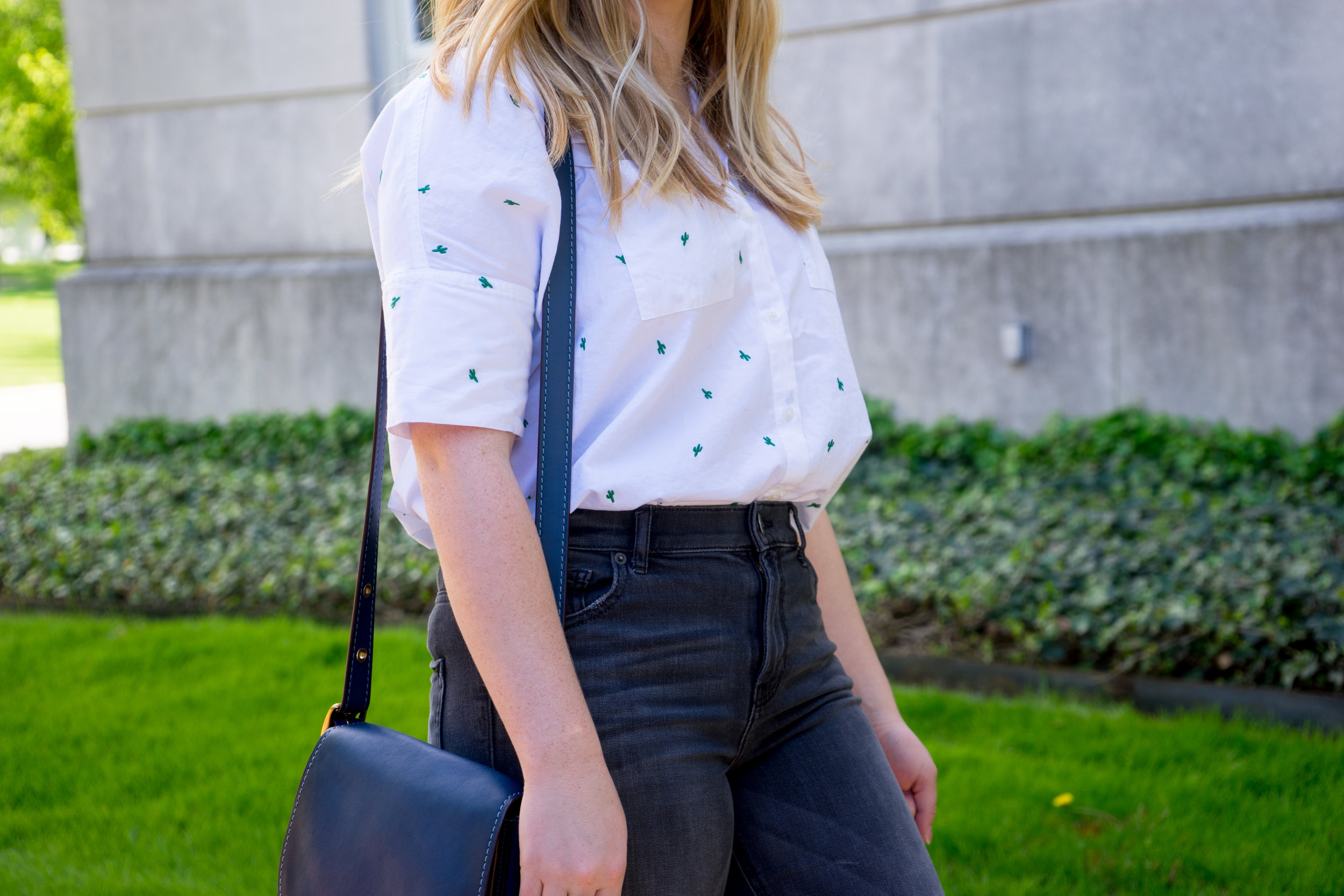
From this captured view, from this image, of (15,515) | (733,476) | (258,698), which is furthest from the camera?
(15,515)

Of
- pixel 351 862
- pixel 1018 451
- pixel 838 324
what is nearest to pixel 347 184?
pixel 838 324

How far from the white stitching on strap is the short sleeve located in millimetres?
384

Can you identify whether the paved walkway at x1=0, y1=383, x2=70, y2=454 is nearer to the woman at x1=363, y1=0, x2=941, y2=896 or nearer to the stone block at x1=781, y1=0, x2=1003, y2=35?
the stone block at x1=781, y1=0, x2=1003, y2=35

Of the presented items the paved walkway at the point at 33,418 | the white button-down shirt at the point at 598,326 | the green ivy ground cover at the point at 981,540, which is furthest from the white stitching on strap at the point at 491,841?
the paved walkway at the point at 33,418

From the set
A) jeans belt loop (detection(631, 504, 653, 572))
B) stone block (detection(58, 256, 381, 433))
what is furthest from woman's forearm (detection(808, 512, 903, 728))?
stone block (detection(58, 256, 381, 433))

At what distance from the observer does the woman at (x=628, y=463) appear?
44.8 inches

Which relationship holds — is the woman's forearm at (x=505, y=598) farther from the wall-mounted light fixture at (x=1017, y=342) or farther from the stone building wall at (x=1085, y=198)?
the wall-mounted light fixture at (x=1017, y=342)

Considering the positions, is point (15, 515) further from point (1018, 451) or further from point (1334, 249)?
point (1334, 249)

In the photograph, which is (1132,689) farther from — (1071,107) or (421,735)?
(1071,107)

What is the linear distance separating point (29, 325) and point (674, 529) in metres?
31.1

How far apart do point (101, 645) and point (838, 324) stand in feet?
13.3

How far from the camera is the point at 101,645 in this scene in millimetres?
4504

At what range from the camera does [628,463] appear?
1.26 m

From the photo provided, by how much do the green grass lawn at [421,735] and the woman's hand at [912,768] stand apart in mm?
1031
